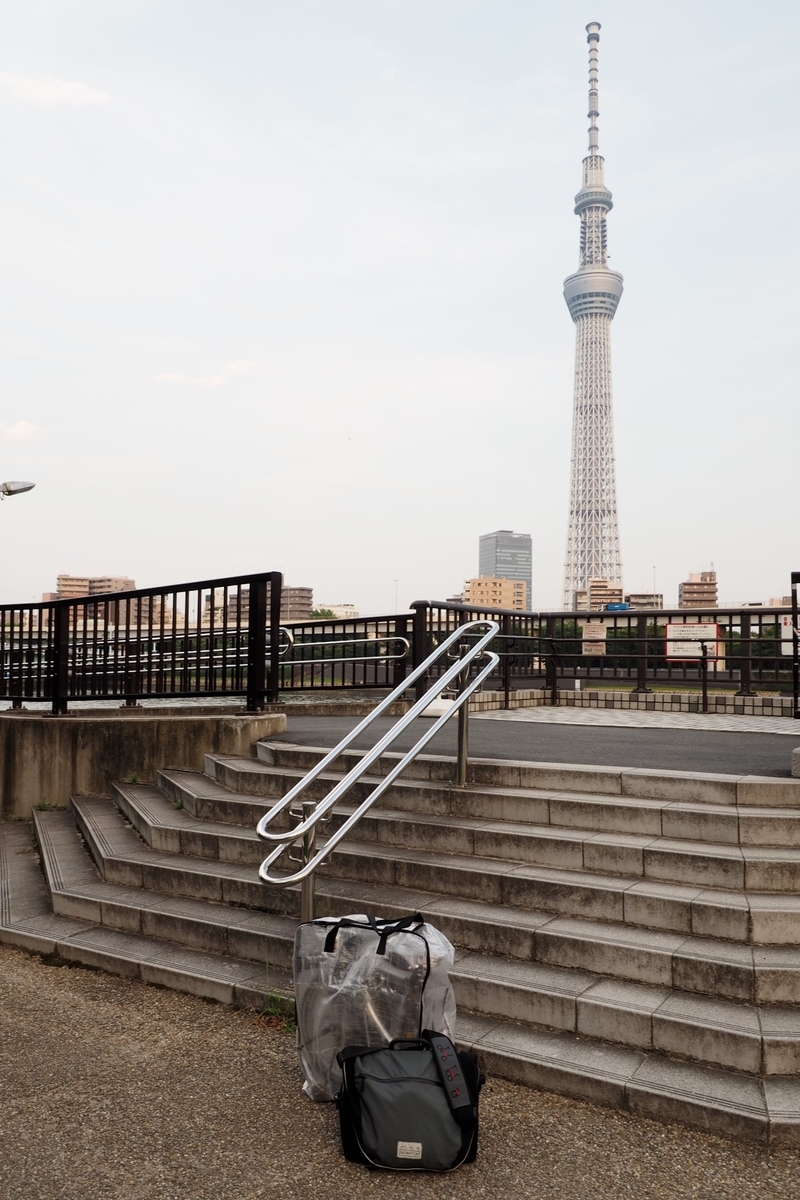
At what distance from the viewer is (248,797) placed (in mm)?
6469

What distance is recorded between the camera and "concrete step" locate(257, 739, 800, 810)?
4.91 m

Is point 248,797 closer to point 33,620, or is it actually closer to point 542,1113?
point 542,1113

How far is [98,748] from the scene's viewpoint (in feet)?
27.6

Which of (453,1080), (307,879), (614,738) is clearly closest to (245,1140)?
(453,1080)

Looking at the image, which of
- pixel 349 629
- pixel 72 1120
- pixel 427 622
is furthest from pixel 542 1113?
pixel 349 629

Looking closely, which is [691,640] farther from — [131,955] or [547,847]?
[131,955]

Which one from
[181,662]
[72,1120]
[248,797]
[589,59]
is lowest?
[72,1120]

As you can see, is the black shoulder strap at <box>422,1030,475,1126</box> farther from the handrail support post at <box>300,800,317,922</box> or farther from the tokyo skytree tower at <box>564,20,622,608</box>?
the tokyo skytree tower at <box>564,20,622,608</box>

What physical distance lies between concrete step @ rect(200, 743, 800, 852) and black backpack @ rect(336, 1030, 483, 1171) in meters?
2.12

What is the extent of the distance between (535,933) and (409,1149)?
1.38m

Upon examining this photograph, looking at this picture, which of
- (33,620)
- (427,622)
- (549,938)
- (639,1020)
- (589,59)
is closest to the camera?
(639,1020)

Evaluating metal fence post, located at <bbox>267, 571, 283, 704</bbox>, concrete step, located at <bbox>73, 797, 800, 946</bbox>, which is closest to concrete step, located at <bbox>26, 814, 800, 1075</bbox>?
concrete step, located at <bbox>73, 797, 800, 946</bbox>

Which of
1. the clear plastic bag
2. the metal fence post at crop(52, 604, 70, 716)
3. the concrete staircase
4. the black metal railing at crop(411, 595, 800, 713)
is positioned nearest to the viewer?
the clear plastic bag

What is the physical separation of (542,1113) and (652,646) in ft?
33.7
